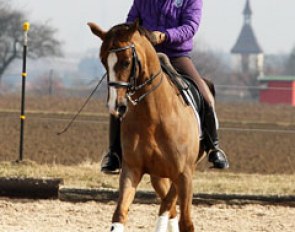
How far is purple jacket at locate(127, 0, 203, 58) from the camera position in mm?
9375

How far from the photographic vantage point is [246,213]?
A: 1216 centimetres

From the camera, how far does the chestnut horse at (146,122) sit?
7.79 metres

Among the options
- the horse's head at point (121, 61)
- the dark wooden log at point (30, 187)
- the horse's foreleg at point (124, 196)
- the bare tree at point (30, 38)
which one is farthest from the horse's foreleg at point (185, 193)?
the bare tree at point (30, 38)

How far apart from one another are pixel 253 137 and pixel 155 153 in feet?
67.0

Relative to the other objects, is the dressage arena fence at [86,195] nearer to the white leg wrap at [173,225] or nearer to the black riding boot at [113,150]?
the white leg wrap at [173,225]

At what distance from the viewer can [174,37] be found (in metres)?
9.27

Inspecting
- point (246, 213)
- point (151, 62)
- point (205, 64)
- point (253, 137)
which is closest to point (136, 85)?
point (151, 62)

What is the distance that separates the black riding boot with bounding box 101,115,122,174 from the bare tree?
60595 millimetres


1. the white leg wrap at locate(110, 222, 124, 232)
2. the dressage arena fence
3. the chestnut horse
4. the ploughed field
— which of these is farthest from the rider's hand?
the ploughed field

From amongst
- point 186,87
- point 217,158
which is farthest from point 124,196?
point 217,158

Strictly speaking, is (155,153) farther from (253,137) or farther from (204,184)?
(253,137)

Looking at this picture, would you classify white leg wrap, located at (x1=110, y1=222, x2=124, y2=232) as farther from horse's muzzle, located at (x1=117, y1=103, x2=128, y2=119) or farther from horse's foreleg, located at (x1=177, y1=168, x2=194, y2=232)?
horse's muzzle, located at (x1=117, y1=103, x2=128, y2=119)

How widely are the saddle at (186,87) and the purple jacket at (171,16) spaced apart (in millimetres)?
255

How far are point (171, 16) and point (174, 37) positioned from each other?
0.85ft
